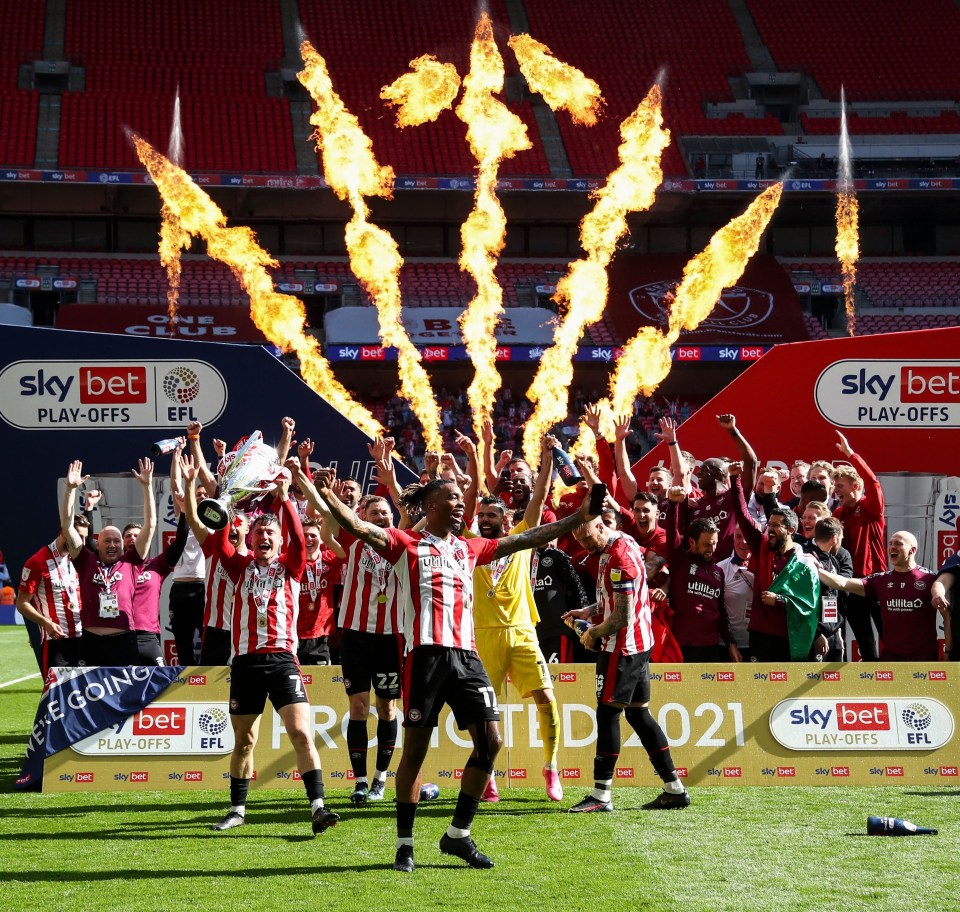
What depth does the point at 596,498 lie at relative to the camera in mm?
6125

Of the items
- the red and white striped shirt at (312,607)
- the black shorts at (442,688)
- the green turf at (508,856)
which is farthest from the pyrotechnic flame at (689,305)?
the black shorts at (442,688)

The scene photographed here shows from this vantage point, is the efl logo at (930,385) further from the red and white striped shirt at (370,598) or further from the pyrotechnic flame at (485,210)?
the pyrotechnic flame at (485,210)

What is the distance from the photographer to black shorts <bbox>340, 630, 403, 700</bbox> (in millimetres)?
8062

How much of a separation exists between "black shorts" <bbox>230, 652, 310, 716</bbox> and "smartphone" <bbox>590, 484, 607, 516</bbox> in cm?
A: 213

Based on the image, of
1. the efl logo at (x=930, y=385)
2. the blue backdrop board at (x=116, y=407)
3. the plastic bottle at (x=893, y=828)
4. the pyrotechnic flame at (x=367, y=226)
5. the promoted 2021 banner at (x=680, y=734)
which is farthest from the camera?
the pyrotechnic flame at (x=367, y=226)

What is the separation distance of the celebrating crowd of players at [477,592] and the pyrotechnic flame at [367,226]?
755 inches

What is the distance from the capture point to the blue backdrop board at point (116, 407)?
11.5 metres

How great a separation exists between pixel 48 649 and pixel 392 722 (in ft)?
9.75

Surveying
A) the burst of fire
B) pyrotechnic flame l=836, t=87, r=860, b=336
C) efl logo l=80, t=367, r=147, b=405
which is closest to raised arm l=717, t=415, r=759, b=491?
efl logo l=80, t=367, r=147, b=405

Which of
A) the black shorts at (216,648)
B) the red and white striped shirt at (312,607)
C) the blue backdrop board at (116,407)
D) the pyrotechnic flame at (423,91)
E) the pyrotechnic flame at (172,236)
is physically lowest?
the black shorts at (216,648)

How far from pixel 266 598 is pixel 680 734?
3.11m

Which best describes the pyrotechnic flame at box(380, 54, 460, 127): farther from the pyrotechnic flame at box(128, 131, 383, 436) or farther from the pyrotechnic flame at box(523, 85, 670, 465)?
the pyrotechnic flame at box(128, 131, 383, 436)

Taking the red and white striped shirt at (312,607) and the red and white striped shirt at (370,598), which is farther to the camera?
the red and white striped shirt at (312,607)

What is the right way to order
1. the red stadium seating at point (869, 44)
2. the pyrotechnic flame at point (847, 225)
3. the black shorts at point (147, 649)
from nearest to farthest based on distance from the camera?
1. the black shorts at point (147, 649)
2. the pyrotechnic flame at point (847, 225)
3. the red stadium seating at point (869, 44)
